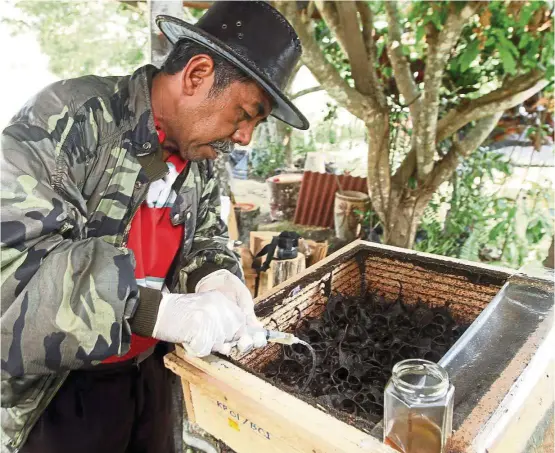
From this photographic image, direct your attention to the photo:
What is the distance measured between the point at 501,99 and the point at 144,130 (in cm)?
381

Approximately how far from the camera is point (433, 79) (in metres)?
4.07

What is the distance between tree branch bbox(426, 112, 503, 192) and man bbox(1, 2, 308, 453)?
3275 mm

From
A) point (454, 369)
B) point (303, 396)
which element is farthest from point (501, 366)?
point (303, 396)

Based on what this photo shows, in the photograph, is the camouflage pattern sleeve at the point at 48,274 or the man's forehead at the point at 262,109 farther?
the man's forehead at the point at 262,109

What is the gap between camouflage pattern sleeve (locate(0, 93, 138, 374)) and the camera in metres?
1.22

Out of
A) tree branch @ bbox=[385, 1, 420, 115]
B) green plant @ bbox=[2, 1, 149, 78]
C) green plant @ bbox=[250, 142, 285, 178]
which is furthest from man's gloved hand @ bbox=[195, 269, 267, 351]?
green plant @ bbox=[2, 1, 149, 78]

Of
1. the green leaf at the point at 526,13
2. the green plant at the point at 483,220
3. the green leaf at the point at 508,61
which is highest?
the green leaf at the point at 526,13

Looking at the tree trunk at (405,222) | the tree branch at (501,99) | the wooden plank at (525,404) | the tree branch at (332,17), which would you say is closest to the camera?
the wooden plank at (525,404)

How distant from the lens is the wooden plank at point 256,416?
3.85 ft

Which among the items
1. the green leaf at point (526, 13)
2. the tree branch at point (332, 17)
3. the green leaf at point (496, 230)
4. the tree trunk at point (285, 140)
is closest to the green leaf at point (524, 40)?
the green leaf at point (526, 13)

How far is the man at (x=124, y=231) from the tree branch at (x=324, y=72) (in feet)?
8.50

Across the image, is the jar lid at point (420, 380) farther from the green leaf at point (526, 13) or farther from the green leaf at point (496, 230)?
the green leaf at point (496, 230)

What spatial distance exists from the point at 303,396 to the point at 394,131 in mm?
4338

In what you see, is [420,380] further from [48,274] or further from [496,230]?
[496,230]
